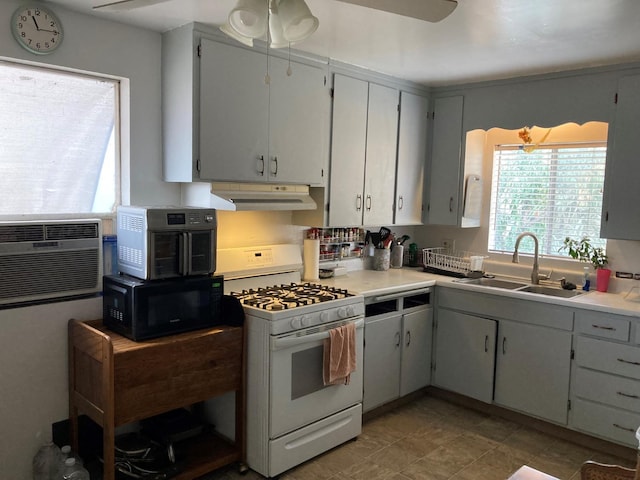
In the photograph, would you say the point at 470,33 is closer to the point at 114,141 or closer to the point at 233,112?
the point at 233,112

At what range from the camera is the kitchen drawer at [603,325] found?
305 cm

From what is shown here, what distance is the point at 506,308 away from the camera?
138 inches

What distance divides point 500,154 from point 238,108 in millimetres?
2333

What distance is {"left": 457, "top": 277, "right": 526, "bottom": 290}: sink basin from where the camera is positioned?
3844 mm

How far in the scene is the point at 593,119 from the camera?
11.3 ft

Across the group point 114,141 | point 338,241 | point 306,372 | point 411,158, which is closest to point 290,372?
point 306,372

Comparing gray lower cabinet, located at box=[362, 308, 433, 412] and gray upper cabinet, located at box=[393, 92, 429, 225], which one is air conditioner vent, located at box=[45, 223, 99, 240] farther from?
gray upper cabinet, located at box=[393, 92, 429, 225]

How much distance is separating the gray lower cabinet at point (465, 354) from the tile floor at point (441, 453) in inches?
8.2

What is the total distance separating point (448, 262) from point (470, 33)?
1914 mm

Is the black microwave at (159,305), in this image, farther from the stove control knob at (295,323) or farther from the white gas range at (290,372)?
the stove control knob at (295,323)

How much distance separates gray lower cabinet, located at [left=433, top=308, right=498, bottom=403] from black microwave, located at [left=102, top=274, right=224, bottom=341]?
5.95 ft

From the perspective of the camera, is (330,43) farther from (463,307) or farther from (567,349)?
(567,349)

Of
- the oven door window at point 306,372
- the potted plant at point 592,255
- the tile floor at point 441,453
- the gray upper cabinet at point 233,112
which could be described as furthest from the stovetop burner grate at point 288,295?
the potted plant at point 592,255

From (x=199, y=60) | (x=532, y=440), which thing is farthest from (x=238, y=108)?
(x=532, y=440)
